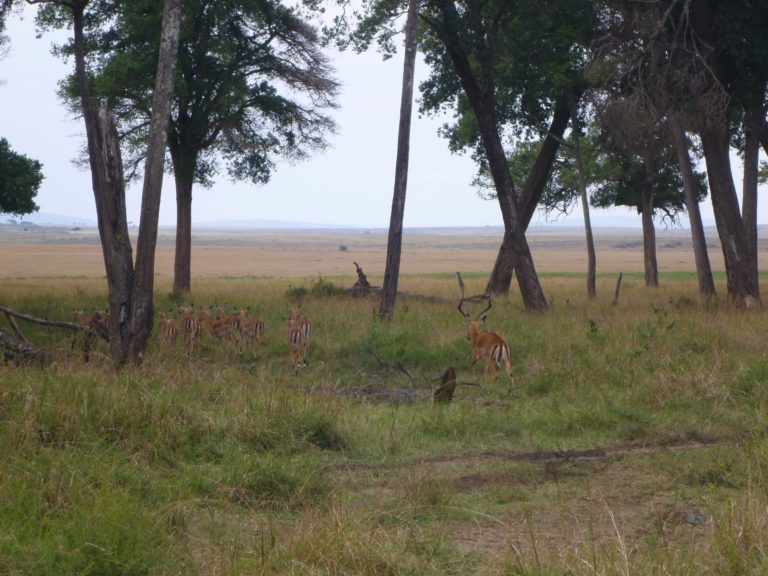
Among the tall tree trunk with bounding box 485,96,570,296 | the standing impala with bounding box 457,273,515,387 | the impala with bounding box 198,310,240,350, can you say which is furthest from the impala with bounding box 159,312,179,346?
the tall tree trunk with bounding box 485,96,570,296

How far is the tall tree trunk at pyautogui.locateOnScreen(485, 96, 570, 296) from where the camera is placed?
2536cm

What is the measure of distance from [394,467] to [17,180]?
21116 mm

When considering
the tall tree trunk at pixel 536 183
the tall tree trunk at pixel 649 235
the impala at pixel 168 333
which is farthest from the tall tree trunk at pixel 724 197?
the tall tree trunk at pixel 649 235

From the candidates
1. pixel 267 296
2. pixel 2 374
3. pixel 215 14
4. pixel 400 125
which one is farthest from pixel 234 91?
pixel 2 374

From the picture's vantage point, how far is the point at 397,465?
28.0 feet

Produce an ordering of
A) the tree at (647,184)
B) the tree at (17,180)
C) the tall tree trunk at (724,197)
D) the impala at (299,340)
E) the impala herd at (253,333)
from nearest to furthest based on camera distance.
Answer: the impala herd at (253,333) < the impala at (299,340) < the tall tree trunk at (724,197) < the tree at (17,180) < the tree at (647,184)

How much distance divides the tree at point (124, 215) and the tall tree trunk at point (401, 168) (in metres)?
5.85

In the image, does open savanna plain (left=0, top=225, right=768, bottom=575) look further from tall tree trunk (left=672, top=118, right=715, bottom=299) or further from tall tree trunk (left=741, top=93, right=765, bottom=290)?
tall tree trunk (left=672, top=118, right=715, bottom=299)

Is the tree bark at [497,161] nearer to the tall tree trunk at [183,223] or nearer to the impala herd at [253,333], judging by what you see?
the impala herd at [253,333]

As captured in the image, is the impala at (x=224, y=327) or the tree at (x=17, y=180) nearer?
the impala at (x=224, y=327)

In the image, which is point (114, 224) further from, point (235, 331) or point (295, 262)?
point (295, 262)

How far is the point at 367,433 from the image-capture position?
9.45m

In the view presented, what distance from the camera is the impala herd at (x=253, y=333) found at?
507 inches

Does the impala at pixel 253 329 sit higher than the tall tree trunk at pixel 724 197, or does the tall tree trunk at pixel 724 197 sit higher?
the tall tree trunk at pixel 724 197
